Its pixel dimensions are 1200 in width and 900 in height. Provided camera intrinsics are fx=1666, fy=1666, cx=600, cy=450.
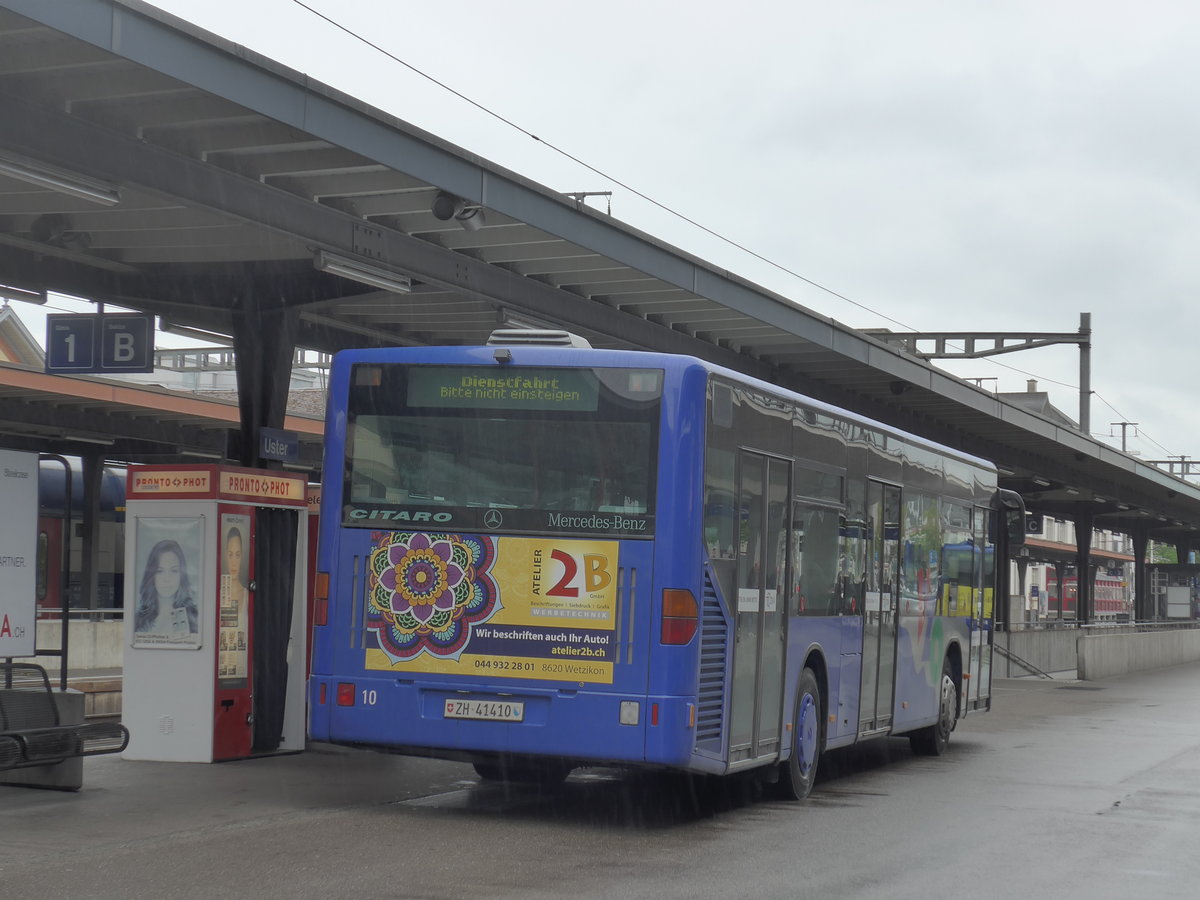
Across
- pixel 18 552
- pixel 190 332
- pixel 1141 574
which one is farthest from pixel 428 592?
pixel 1141 574

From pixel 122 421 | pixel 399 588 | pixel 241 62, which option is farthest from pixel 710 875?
pixel 122 421

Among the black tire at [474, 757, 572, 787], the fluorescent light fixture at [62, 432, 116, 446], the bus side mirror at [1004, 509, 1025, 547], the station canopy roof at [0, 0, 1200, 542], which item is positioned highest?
the station canopy roof at [0, 0, 1200, 542]

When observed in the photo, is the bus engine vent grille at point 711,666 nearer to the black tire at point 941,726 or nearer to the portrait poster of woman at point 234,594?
the portrait poster of woman at point 234,594

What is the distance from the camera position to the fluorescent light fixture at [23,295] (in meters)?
14.6

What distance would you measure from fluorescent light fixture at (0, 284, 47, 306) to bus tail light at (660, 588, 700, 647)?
753 cm

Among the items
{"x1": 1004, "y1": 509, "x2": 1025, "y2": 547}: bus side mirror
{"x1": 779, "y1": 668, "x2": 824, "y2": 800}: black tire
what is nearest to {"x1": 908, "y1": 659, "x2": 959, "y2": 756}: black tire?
{"x1": 1004, "y1": 509, "x2": 1025, "y2": 547}: bus side mirror

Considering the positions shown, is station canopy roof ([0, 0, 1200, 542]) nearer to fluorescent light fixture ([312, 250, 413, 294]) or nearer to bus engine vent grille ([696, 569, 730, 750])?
fluorescent light fixture ([312, 250, 413, 294])

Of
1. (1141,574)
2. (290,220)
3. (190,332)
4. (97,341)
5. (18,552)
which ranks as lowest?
(1141,574)

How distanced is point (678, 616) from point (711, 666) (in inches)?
18.3

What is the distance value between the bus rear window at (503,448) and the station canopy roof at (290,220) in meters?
2.04

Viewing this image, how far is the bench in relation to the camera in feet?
33.5

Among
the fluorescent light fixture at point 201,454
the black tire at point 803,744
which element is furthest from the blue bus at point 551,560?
the fluorescent light fixture at point 201,454

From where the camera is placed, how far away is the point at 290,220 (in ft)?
42.2

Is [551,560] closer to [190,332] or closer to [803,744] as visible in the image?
[803,744]
